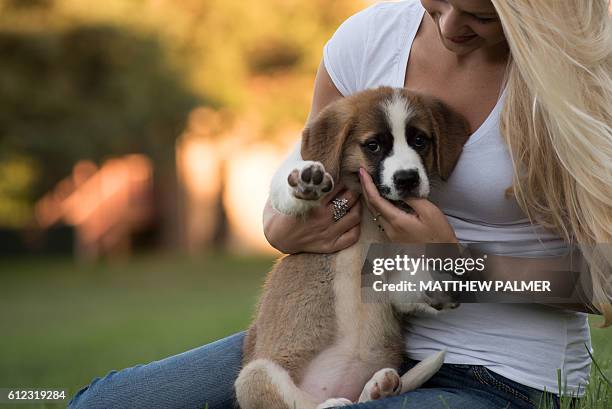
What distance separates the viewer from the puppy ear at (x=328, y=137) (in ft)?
11.5

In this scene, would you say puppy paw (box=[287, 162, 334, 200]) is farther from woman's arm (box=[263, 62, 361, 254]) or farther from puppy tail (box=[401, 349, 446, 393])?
puppy tail (box=[401, 349, 446, 393])

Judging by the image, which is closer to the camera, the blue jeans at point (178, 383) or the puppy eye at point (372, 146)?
the puppy eye at point (372, 146)

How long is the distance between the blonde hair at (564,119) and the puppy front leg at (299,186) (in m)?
0.69

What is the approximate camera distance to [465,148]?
3.38 m

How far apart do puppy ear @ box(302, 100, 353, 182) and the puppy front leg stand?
8 centimetres

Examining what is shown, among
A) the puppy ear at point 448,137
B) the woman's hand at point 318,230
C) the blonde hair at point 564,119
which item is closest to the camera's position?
the blonde hair at point 564,119

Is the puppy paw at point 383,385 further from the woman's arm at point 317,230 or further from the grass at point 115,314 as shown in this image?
the grass at point 115,314

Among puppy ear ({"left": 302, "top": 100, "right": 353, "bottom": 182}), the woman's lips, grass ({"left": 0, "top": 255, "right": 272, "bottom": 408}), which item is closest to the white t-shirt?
the woman's lips

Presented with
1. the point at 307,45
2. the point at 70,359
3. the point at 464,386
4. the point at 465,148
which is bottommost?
the point at 70,359

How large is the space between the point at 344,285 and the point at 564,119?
100cm

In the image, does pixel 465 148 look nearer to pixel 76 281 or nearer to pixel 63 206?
pixel 76 281

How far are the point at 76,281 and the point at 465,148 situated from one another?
1576cm

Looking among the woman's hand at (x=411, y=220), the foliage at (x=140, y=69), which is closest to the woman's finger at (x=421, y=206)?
the woman's hand at (x=411, y=220)

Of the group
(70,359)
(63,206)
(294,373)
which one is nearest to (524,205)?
(294,373)
